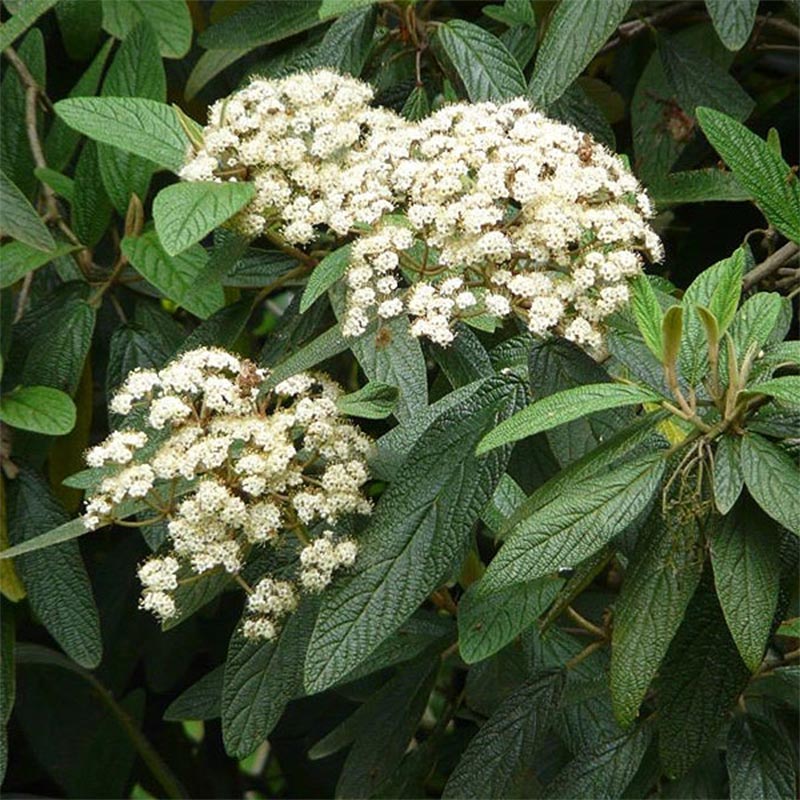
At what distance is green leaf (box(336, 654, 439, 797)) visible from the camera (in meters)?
1.98

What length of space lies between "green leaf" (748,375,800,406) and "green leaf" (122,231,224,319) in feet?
2.49

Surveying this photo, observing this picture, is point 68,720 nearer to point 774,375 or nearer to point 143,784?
point 143,784

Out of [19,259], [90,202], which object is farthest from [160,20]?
[19,259]

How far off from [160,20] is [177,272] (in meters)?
0.52

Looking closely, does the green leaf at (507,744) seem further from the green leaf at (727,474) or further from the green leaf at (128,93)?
the green leaf at (128,93)

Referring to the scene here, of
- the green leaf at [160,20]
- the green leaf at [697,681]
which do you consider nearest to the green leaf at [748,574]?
the green leaf at [697,681]

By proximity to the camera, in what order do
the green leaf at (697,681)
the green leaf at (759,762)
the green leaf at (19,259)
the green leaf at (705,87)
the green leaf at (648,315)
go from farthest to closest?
the green leaf at (705,87), the green leaf at (19,259), the green leaf at (759,762), the green leaf at (697,681), the green leaf at (648,315)

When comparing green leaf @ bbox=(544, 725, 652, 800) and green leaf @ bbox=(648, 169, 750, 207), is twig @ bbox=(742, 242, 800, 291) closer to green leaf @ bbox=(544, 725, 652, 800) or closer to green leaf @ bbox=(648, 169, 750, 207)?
green leaf @ bbox=(648, 169, 750, 207)

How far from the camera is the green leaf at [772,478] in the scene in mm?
1314

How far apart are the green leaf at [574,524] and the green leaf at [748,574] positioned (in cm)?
8

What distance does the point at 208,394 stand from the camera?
1.47 meters

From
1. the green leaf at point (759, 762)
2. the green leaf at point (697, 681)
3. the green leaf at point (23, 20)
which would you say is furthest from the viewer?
the green leaf at point (23, 20)

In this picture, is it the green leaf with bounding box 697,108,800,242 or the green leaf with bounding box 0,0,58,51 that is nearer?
the green leaf with bounding box 697,108,800,242

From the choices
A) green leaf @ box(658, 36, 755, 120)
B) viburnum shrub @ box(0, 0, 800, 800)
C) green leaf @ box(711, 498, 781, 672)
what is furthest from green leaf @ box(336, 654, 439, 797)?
green leaf @ box(658, 36, 755, 120)
